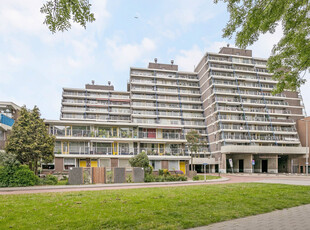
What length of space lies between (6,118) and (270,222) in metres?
34.8

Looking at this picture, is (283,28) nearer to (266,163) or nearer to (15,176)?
(15,176)

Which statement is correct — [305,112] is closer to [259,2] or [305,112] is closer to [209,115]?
[209,115]

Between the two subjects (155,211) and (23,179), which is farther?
(23,179)

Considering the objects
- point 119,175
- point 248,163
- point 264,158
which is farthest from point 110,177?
point 264,158

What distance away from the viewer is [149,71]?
80688mm

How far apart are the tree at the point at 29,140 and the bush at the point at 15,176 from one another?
1244 mm

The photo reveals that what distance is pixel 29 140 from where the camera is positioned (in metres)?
23.7

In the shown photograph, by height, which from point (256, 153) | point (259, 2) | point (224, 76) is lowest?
point (256, 153)

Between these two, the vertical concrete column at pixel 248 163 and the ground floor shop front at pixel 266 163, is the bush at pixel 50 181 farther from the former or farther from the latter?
the vertical concrete column at pixel 248 163

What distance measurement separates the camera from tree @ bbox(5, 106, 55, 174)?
76.7ft

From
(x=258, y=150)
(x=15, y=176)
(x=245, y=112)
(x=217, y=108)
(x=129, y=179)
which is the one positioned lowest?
(x=129, y=179)

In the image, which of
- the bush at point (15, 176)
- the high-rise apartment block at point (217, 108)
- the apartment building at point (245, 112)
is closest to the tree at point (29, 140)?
the bush at point (15, 176)

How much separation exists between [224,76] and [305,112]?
2786 cm

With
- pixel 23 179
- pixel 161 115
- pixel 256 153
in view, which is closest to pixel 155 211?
pixel 23 179
